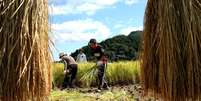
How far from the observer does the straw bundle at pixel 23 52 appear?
6445 mm

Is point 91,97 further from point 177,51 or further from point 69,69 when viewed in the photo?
point 177,51

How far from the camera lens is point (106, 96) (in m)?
16.4

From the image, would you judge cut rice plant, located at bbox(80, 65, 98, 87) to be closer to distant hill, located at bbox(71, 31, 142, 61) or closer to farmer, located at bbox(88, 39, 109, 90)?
farmer, located at bbox(88, 39, 109, 90)

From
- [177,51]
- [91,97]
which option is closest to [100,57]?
[91,97]

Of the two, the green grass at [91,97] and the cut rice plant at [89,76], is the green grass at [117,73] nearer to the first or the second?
the cut rice plant at [89,76]

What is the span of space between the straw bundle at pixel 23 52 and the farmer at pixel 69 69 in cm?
1398

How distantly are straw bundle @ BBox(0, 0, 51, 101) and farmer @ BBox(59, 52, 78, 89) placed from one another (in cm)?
1398

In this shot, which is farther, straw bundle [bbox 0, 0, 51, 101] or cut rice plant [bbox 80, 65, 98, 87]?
cut rice plant [bbox 80, 65, 98, 87]

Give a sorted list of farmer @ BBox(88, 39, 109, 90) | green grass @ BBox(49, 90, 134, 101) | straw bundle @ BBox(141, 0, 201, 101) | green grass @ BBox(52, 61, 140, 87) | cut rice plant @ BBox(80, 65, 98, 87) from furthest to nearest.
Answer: green grass @ BBox(52, 61, 140, 87) < cut rice plant @ BBox(80, 65, 98, 87) < farmer @ BBox(88, 39, 109, 90) < green grass @ BBox(49, 90, 134, 101) < straw bundle @ BBox(141, 0, 201, 101)

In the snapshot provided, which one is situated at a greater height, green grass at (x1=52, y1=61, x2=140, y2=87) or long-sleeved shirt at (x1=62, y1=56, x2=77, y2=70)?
long-sleeved shirt at (x1=62, y1=56, x2=77, y2=70)

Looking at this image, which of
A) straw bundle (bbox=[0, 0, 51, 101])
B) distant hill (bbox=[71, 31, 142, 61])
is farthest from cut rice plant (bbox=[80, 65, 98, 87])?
straw bundle (bbox=[0, 0, 51, 101])

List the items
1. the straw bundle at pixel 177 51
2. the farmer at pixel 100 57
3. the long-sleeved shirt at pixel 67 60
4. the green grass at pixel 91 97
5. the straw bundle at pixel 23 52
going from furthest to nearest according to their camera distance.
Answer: the long-sleeved shirt at pixel 67 60 → the farmer at pixel 100 57 → the green grass at pixel 91 97 → the straw bundle at pixel 177 51 → the straw bundle at pixel 23 52

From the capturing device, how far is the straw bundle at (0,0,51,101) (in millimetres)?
6445

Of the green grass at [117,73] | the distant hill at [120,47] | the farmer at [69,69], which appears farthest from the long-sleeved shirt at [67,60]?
the distant hill at [120,47]
